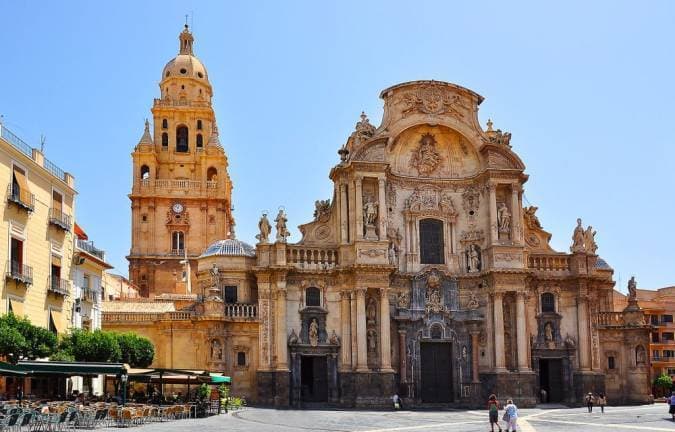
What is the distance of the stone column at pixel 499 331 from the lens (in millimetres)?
50125

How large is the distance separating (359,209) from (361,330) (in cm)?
699

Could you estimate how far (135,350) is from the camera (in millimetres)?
42000

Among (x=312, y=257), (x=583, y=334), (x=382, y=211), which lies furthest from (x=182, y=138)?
(x=583, y=334)

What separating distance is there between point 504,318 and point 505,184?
808 centimetres

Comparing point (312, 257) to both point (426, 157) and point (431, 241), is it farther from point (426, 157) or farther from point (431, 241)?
point (426, 157)

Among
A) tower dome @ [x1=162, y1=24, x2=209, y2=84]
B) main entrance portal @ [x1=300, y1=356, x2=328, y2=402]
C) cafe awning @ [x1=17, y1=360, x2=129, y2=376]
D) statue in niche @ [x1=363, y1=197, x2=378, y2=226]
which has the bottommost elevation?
main entrance portal @ [x1=300, y1=356, x2=328, y2=402]

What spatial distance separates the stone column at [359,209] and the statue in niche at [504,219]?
8.56 m

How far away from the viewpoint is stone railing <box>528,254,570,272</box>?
53125 mm

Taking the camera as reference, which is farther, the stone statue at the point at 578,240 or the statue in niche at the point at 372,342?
the stone statue at the point at 578,240

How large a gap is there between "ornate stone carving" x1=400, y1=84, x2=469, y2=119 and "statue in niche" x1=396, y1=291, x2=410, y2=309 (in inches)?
429

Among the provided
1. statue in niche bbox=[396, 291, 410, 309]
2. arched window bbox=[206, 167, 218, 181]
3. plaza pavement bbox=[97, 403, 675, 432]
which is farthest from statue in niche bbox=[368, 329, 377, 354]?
arched window bbox=[206, 167, 218, 181]

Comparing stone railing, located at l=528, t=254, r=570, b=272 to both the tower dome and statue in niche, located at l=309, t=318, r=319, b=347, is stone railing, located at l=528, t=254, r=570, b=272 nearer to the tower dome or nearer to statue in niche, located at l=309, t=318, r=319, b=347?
statue in niche, located at l=309, t=318, r=319, b=347

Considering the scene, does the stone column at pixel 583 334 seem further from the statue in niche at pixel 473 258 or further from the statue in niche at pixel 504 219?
the statue in niche at pixel 473 258

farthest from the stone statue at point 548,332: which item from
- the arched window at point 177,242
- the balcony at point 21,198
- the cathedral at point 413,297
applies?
the arched window at point 177,242
